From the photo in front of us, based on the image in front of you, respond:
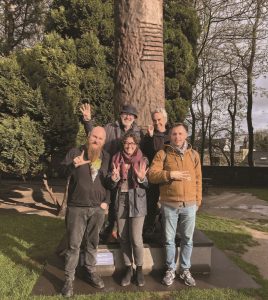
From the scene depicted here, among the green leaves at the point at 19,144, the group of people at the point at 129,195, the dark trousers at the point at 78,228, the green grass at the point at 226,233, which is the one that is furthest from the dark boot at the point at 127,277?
the green leaves at the point at 19,144

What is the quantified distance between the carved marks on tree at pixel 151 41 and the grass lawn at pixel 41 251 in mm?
3402

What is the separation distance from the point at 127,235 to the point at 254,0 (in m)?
15.2

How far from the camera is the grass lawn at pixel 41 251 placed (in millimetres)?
4238

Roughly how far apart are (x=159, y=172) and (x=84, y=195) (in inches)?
34.0

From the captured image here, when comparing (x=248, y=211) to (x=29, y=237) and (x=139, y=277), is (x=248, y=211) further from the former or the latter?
(x=139, y=277)

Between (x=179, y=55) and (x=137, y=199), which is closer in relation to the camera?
(x=137, y=199)

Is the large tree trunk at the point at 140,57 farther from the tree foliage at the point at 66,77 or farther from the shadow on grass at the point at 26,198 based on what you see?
the shadow on grass at the point at 26,198

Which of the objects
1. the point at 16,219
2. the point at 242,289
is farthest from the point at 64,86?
the point at 242,289

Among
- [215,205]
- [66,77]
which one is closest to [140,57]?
[66,77]

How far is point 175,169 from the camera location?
4.29 meters

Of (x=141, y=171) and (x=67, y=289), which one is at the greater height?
(x=141, y=171)

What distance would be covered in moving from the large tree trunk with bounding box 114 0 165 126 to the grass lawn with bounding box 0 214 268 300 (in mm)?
2602

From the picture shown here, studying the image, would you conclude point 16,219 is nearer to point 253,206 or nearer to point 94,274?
point 94,274

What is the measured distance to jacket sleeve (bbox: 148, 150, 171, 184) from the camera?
4.17m
